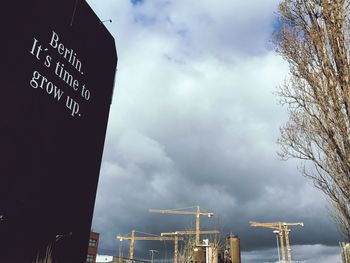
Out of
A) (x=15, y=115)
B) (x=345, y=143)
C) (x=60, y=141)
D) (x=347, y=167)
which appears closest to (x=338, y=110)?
(x=345, y=143)

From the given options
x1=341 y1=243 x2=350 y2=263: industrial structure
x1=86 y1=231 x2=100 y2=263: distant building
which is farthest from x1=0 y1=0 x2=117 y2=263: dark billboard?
A: x1=86 y1=231 x2=100 y2=263: distant building

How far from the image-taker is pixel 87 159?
416 cm

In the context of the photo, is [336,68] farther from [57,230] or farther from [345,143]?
A: [57,230]

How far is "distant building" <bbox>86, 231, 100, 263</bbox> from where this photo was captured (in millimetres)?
57312

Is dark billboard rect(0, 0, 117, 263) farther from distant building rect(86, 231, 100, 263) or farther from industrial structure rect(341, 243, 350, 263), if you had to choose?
distant building rect(86, 231, 100, 263)

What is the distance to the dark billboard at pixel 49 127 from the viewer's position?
118 inches

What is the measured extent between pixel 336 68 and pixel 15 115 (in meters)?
7.61

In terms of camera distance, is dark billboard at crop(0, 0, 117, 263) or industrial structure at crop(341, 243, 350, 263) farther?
industrial structure at crop(341, 243, 350, 263)

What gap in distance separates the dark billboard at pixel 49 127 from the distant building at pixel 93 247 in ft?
191

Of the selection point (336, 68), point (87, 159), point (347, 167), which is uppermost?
point (336, 68)

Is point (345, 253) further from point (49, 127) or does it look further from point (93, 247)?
point (93, 247)

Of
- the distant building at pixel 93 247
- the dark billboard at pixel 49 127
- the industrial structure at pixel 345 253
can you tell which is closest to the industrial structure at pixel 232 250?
the industrial structure at pixel 345 253

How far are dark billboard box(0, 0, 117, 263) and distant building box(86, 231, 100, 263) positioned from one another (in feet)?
191

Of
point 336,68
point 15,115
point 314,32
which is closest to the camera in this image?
point 15,115
